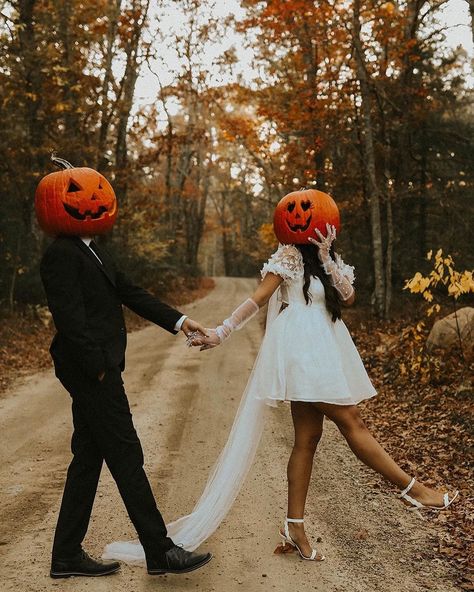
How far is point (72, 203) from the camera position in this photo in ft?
Result: 12.7

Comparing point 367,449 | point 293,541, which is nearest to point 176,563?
point 293,541

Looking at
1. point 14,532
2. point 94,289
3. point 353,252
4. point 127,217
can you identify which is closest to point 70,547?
point 14,532

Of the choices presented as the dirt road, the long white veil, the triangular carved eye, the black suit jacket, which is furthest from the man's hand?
the dirt road

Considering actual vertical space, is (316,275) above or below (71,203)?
below

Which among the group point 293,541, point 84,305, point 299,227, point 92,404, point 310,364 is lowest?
point 293,541

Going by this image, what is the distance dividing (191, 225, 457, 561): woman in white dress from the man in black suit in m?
0.69

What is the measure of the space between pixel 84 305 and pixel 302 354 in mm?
1381

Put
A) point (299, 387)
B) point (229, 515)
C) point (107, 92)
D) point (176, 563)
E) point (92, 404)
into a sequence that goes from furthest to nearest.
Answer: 1. point (107, 92)
2. point (229, 515)
3. point (299, 387)
4. point (176, 563)
5. point (92, 404)

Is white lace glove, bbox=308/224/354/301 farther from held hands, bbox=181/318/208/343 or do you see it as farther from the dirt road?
the dirt road

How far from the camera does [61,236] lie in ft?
12.8

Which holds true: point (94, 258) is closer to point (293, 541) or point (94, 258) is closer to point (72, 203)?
point (72, 203)

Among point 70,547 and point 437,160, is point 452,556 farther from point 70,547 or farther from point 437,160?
point 437,160

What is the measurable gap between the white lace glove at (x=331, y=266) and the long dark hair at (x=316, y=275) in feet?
0.12

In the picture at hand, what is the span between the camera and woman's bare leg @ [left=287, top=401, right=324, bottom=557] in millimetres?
4238
